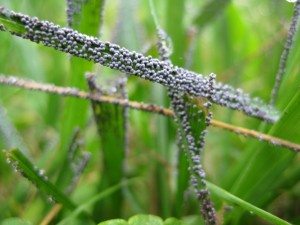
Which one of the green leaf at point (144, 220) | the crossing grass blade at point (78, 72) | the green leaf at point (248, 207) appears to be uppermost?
the crossing grass blade at point (78, 72)

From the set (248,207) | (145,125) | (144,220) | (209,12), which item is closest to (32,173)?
(144,220)

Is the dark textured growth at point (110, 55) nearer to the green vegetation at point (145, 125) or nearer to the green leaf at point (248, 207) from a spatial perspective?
the green vegetation at point (145, 125)

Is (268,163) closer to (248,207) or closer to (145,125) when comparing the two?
(248,207)

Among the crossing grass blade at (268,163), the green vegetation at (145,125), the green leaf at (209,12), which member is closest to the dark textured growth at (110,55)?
the green vegetation at (145,125)

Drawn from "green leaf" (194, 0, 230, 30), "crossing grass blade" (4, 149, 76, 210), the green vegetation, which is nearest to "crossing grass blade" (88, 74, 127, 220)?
the green vegetation

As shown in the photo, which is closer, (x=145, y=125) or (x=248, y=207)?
(x=248, y=207)

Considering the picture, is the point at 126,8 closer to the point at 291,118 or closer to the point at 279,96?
the point at 279,96

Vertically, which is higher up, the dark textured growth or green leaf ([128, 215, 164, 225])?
the dark textured growth

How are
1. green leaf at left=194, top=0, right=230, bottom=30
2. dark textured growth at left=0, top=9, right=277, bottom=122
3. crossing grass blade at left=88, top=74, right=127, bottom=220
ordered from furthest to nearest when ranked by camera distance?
green leaf at left=194, top=0, right=230, bottom=30 < crossing grass blade at left=88, top=74, right=127, bottom=220 < dark textured growth at left=0, top=9, right=277, bottom=122

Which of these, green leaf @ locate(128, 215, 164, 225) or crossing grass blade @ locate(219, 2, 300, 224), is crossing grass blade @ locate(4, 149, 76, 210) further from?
crossing grass blade @ locate(219, 2, 300, 224)
